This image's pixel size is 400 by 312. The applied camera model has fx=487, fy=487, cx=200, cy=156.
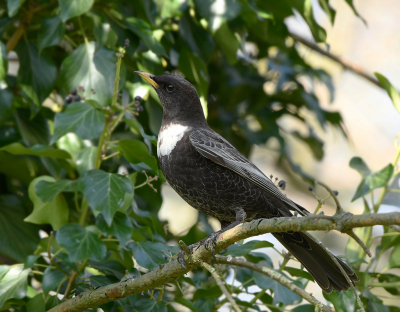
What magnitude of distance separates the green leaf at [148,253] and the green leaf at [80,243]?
216mm

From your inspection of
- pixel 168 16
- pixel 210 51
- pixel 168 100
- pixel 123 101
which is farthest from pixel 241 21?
pixel 123 101

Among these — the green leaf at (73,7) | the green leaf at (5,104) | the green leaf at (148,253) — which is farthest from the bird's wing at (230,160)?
the green leaf at (5,104)

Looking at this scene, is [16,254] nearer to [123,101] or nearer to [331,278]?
[123,101]

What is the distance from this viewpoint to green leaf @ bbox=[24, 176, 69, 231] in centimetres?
327

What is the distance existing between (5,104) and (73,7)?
A: 87 centimetres

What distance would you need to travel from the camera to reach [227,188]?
3357 mm

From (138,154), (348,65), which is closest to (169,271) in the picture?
(138,154)

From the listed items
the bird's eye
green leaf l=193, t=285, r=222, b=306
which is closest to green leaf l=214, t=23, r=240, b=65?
the bird's eye

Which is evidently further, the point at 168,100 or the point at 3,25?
the point at 168,100

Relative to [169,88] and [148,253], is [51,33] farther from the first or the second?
[148,253]

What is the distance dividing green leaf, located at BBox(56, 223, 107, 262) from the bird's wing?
941 mm

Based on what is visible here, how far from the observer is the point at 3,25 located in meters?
3.66

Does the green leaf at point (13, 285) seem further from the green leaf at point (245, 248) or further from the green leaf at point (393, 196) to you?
the green leaf at point (393, 196)

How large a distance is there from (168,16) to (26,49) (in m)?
1.14
